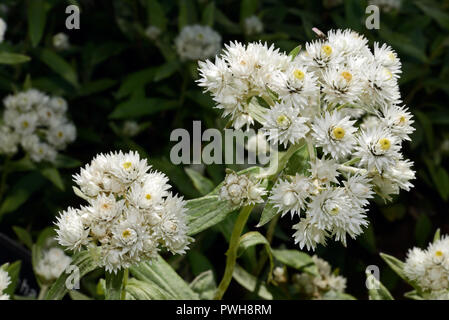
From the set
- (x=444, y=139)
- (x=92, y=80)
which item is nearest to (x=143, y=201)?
(x=92, y=80)

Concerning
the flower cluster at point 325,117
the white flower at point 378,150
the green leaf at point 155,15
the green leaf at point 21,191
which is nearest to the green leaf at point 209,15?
the green leaf at point 155,15

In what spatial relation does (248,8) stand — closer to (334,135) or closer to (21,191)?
(21,191)

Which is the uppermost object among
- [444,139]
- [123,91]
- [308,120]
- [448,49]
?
[448,49]

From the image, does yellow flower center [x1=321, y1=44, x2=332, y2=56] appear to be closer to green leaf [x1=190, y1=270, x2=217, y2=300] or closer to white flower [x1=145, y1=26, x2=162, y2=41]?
green leaf [x1=190, y1=270, x2=217, y2=300]

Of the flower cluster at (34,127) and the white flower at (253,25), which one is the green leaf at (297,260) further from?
the white flower at (253,25)

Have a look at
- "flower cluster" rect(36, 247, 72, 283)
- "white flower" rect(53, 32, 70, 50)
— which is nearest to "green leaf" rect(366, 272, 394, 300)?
"flower cluster" rect(36, 247, 72, 283)
